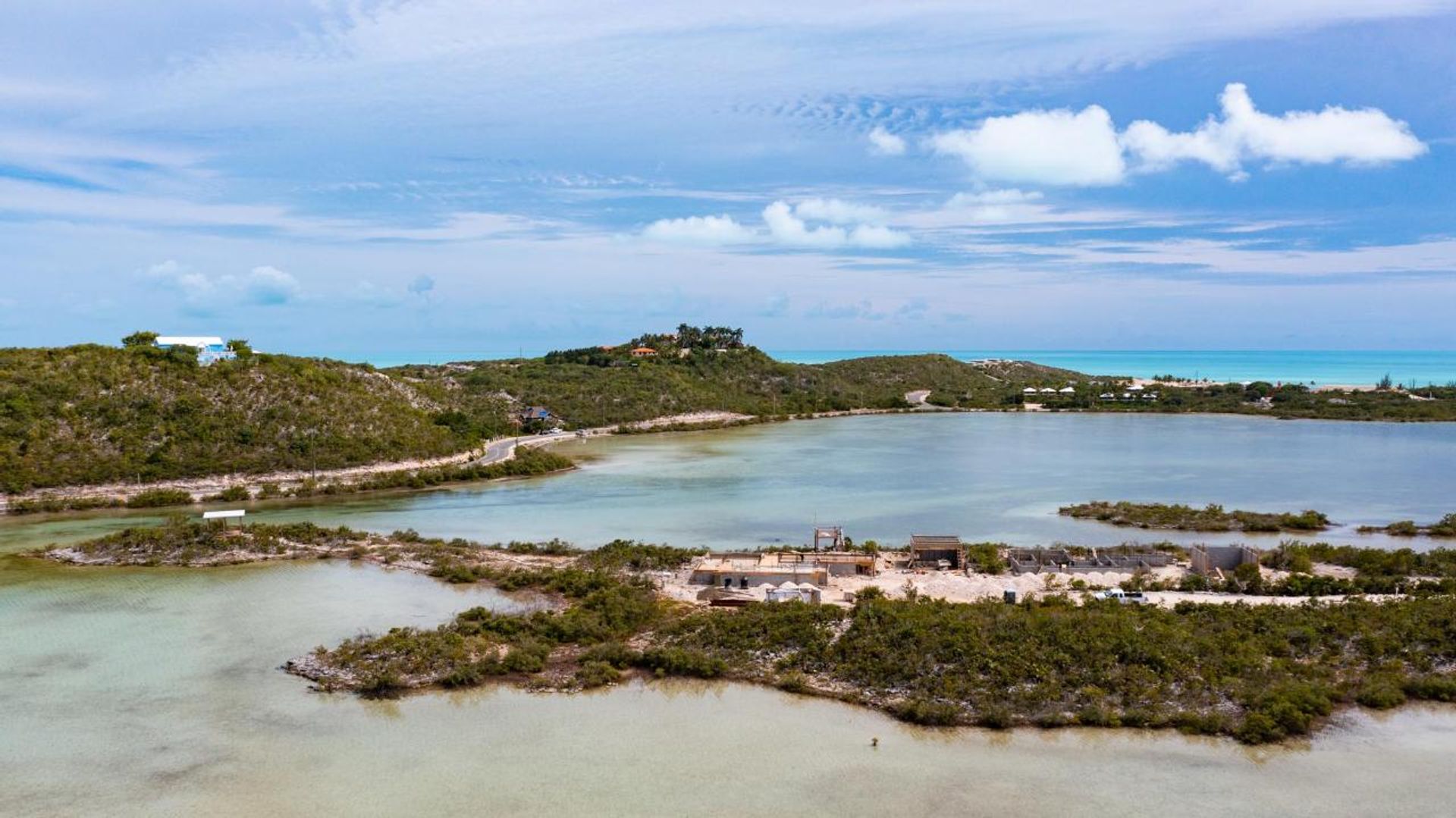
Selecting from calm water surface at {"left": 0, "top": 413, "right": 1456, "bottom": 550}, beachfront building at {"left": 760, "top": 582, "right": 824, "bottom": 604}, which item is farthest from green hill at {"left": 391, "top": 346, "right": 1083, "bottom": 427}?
beachfront building at {"left": 760, "top": 582, "right": 824, "bottom": 604}

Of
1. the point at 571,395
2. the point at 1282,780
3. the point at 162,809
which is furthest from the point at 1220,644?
the point at 571,395

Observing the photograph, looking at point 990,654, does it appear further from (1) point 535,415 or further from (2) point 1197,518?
(1) point 535,415

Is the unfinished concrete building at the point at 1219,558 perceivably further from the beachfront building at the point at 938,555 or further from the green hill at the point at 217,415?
the green hill at the point at 217,415

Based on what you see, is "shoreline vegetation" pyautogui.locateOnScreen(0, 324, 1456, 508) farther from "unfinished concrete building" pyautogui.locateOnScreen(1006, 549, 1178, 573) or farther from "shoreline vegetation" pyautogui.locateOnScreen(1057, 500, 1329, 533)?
"shoreline vegetation" pyautogui.locateOnScreen(1057, 500, 1329, 533)

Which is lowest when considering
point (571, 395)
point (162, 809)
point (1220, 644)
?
point (162, 809)

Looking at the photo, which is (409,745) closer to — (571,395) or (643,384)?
(571,395)

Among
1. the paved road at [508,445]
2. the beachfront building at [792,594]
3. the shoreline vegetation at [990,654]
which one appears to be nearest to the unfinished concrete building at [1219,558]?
the shoreline vegetation at [990,654]

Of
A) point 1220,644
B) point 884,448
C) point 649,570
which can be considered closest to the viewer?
point 1220,644

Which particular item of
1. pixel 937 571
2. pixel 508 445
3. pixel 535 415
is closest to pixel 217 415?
pixel 508 445
